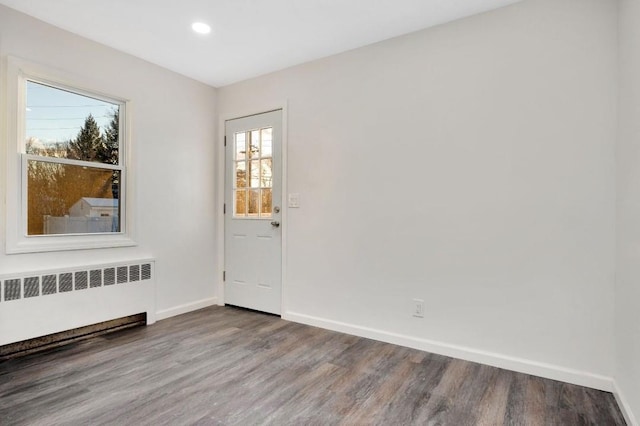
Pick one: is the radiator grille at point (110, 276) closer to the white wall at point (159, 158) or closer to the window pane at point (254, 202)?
the white wall at point (159, 158)

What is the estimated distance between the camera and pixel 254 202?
148 inches

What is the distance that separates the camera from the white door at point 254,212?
355 cm

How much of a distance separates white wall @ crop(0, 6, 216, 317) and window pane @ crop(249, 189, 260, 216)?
1.79ft

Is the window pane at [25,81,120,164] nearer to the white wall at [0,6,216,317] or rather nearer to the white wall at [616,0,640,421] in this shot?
the white wall at [0,6,216,317]

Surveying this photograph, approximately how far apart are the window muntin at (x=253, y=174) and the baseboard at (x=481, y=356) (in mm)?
1327

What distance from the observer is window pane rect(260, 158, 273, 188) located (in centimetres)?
362

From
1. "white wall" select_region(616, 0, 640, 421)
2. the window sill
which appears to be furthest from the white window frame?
"white wall" select_region(616, 0, 640, 421)

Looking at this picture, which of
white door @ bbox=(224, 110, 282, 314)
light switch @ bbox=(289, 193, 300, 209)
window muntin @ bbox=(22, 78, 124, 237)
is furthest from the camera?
white door @ bbox=(224, 110, 282, 314)

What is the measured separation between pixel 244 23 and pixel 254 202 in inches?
69.1

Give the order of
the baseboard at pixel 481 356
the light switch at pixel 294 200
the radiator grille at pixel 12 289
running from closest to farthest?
1. the baseboard at pixel 481 356
2. the radiator grille at pixel 12 289
3. the light switch at pixel 294 200

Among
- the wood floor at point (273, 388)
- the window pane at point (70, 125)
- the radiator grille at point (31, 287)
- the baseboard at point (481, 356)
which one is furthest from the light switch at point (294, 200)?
the radiator grille at point (31, 287)

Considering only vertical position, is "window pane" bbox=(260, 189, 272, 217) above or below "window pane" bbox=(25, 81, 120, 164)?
below

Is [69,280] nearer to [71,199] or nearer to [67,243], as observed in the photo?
[67,243]

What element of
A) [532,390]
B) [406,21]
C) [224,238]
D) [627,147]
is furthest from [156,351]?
[627,147]
